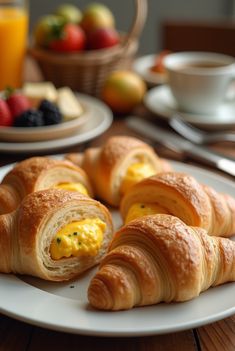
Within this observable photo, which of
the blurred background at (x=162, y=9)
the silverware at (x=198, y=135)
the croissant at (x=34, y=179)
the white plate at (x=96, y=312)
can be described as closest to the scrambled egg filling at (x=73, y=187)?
the croissant at (x=34, y=179)

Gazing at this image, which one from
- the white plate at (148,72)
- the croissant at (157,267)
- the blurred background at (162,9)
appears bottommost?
the blurred background at (162,9)

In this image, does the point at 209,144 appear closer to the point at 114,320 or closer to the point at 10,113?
the point at 10,113

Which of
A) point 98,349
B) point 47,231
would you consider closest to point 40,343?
point 98,349

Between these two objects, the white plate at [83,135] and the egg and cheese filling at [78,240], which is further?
the white plate at [83,135]

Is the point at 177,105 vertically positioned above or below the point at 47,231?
below

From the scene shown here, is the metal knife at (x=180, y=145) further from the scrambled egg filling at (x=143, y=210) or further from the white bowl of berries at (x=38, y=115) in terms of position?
the scrambled egg filling at (x=143, y=210)

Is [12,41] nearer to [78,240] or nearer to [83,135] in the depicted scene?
[83,135]

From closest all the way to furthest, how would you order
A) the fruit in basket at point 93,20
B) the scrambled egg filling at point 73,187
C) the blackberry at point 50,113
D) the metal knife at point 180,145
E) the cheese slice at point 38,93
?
the scrambled egg filling at point 73,187
the metal knife at point 180,145
the blackberry at point 50,113
the cheese slice at point 38,93
the fruit in basket at point 93,20
